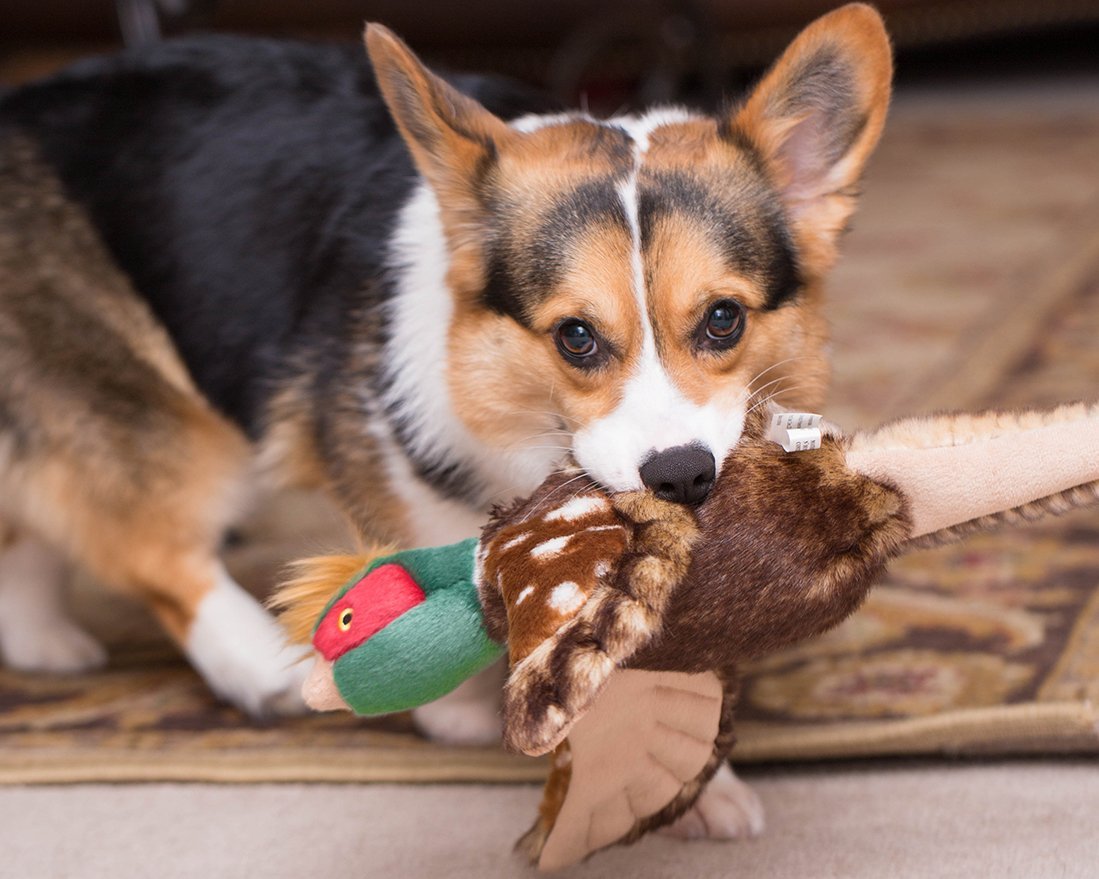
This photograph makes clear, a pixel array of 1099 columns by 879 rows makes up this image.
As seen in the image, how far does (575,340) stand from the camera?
1.59 metres

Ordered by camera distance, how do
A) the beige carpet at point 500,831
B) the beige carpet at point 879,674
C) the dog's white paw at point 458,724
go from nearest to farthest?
the beige carpet at point 500,831
the beige carpet at point 879,674
the dog's white paw at point 458,724

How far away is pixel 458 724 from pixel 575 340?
25.0 inches

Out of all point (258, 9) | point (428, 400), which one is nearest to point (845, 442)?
point (428, 400)

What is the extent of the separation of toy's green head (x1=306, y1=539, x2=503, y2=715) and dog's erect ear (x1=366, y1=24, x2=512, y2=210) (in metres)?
0.61

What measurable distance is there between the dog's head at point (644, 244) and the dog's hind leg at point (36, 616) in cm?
94

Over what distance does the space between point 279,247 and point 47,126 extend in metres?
0.47

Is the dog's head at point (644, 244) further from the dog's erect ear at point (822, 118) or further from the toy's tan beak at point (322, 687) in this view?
the toy's tan beak at point (322, 687)

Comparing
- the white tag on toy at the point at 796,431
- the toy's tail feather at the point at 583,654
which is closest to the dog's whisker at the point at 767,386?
the white tag on toy at the point at 796,431

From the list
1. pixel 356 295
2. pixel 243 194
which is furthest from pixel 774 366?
pixel 243 194

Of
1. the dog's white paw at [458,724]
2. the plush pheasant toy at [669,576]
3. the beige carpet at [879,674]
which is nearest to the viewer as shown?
the plush pheasant toy at [669,576]

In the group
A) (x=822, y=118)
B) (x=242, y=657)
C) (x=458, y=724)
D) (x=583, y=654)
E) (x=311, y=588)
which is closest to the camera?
(x=583, y=654)

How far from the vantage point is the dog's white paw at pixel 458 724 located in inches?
74.1

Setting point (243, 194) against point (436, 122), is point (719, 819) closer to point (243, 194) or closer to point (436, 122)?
point (436, 122)

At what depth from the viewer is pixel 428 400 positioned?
5.88 ft
